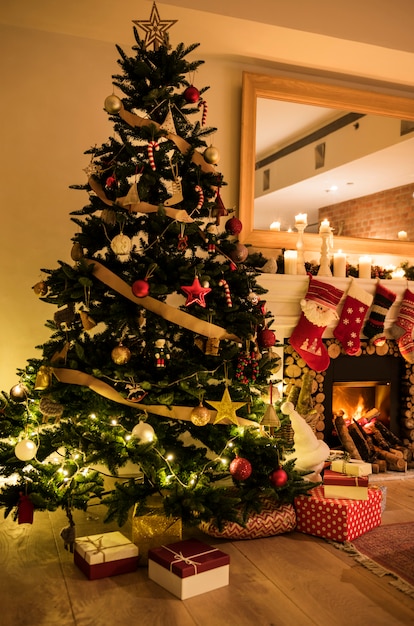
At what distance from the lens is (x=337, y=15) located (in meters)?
3.19

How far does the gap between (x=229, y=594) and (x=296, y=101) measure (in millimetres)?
2817

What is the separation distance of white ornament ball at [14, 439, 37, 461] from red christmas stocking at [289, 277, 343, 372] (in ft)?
5.63

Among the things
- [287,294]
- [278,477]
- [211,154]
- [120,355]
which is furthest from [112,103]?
[278,477]

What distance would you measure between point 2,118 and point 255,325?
1.83m

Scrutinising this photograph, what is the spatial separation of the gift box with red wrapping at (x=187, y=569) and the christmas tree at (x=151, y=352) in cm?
19

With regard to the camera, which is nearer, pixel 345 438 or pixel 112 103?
pixel 112 103

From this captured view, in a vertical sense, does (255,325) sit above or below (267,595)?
above

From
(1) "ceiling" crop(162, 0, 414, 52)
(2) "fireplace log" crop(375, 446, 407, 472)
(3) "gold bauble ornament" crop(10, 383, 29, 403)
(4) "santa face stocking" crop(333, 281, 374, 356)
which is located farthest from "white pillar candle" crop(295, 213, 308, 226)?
(3) "gold bauble ornament" crop(10, 383, 29, 403)

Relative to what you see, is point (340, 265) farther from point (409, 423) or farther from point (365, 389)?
point (409, 423)

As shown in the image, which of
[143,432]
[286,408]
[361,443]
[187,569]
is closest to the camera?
[187,569]

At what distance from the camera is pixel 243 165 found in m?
3.44

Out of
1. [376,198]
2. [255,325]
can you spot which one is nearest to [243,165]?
[376,198]

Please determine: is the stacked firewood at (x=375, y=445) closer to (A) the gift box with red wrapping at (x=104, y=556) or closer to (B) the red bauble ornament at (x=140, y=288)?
(A) the gift box with red wrapping at (x=104, y=556)

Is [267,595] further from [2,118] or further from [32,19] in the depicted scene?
[32,19]
